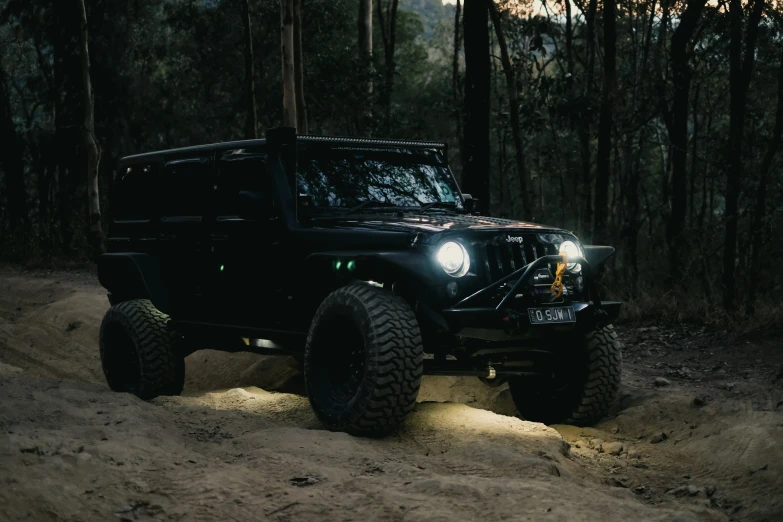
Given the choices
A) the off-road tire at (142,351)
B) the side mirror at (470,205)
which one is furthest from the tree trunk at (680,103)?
the off-road tire at (142,351)

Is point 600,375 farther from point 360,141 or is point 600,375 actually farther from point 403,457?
point 360,141

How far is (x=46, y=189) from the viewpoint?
115ft

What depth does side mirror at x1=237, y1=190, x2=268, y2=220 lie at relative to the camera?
6.68 meters

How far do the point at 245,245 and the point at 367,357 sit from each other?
1.85m

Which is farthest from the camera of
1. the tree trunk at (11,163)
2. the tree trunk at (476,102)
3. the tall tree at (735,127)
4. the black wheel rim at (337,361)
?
the tree trunk at (11,163)

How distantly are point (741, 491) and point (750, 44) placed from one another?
39.7 ft

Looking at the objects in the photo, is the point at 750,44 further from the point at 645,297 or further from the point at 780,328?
the point at 780,328

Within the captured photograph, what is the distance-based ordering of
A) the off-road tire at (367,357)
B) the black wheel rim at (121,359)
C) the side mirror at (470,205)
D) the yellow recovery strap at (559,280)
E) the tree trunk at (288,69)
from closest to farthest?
1. the off-road tire at (367,357)
2. the yellow recovery strap at (559,280)
3. the side mirror at (470,205)
4. the black wheel rim at (121,359)
5. the tree trunk at (288,69)

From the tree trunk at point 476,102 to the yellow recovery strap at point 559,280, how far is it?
6115 mm

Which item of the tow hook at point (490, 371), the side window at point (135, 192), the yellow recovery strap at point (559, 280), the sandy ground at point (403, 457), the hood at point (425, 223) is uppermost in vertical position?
the side window at point (135, 192)

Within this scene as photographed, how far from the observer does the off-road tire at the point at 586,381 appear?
22.7 ft

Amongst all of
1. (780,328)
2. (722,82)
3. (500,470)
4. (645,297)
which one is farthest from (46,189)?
(500,470)

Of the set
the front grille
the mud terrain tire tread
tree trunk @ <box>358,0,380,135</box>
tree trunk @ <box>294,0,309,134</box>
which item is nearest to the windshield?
the front grille

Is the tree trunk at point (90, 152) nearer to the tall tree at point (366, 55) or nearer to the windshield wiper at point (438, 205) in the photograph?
the tall tree at point (366, 55)
